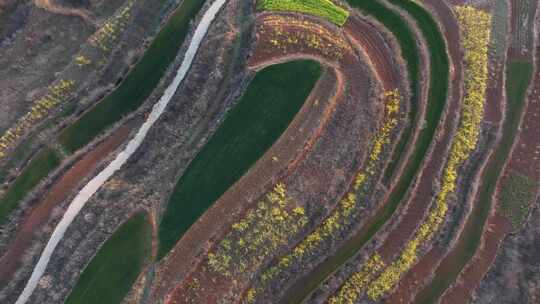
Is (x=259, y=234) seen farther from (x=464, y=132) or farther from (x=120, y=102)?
(x=464, y=132)

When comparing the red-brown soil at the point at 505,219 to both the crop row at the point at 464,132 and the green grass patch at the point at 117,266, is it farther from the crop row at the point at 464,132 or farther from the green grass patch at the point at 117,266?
the green grass patch at the point at 117,266

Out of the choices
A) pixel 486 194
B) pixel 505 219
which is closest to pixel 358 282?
pixel 486 194

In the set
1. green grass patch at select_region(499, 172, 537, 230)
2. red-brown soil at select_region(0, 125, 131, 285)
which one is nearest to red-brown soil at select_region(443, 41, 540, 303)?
green grass patch at select_region(499, 172, 537, 230)

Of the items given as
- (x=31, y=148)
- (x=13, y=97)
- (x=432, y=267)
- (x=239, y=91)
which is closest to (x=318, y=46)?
(x=239, y=91)

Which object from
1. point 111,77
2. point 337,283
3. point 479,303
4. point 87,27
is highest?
point 87,27

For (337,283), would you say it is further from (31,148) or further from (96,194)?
(31,148)

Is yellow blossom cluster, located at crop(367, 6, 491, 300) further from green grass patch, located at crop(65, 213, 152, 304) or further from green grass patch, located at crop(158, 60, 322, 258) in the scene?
green grass patch, located at crop(65, 213, 152, 304)
